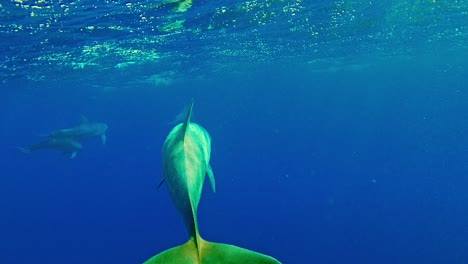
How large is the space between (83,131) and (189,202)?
1943cm

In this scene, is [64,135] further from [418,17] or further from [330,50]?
[330,50]

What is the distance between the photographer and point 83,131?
21797mm

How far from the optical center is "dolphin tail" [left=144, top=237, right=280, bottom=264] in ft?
11.4

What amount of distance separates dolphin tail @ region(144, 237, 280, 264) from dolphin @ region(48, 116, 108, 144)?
19.6 m

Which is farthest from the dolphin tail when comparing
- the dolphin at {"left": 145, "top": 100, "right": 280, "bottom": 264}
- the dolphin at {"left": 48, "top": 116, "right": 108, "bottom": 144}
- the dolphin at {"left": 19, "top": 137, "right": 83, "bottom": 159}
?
the dolphin at {"left": 48, "top": 116, "right": 108, "bottom": 144}

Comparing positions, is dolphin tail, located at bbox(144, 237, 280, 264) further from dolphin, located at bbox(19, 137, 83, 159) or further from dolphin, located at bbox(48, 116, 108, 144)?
dolphin, located at bbox(48, 116, 108, 144)

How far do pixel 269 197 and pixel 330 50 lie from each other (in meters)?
17.3

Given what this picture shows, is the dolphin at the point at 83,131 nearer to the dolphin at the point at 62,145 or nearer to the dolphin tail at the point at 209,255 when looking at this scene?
the dolphin at the point at 62,145

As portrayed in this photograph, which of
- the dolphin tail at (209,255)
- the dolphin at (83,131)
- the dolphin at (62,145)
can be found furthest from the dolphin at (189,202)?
the dolphin at (83,131)

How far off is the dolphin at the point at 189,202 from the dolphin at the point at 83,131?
17870 mm

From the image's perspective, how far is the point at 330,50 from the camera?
37188 millimetres

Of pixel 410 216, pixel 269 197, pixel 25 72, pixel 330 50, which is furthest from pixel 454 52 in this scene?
pixel 25 72

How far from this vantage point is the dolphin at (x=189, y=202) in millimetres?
3518

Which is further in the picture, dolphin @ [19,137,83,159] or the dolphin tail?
dolphin @ [19,137,83,159]
